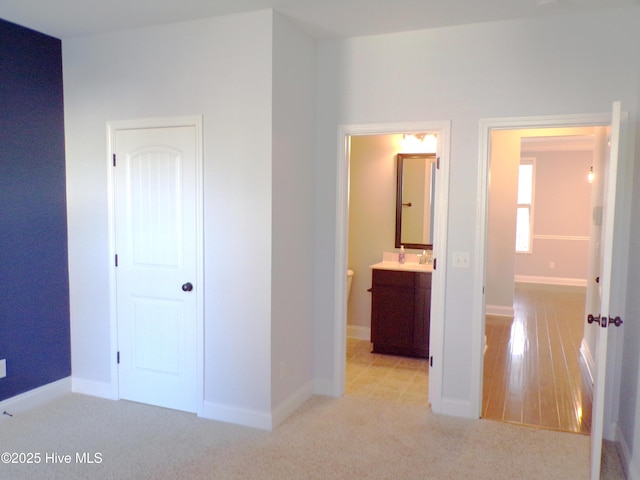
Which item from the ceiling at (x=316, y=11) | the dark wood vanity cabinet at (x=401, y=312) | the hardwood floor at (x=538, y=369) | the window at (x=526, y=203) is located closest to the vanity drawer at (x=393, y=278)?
the dark wood vanity cabinet at (x=401, y=312)

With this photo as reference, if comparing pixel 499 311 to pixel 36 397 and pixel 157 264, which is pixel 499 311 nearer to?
pixel 157 264

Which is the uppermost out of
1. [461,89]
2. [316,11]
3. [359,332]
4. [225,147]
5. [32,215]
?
[316,11]

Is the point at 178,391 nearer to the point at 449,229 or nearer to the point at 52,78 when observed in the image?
the point at 449,229

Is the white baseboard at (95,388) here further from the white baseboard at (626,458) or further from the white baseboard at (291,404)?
the white baseboard at (626,458)

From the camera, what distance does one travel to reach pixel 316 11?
3166mm

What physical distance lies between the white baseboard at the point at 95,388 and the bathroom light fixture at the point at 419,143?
3.47 m

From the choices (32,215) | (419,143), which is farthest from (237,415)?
(419,143)

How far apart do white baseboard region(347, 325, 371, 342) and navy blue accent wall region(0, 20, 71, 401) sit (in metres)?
2.79

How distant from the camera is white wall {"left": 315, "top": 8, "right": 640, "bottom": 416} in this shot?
10.4 ft

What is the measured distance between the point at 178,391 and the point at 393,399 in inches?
62.1

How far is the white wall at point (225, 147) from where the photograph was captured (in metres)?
3.27

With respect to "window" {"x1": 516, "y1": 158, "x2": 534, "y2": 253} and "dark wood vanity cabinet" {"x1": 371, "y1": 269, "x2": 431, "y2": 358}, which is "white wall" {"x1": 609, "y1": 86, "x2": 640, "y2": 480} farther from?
"window" {"x1": 516, "y1": 158, "x2": 534, "y2": 253}

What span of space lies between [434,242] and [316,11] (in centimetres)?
170

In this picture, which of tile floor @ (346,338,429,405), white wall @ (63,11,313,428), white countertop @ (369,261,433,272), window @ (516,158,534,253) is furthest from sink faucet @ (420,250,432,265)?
window @ (516,158,534,253)
